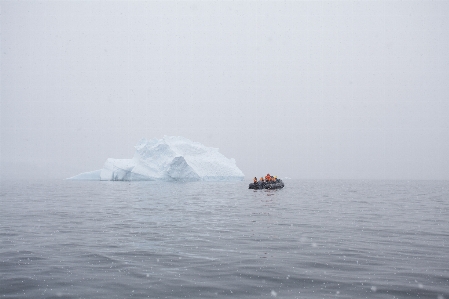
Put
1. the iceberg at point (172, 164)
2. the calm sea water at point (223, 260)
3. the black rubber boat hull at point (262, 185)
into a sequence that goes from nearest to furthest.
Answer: the calm sea water at point (223, 260) < the black rubber boat hull at point (262, 185) < the iceberg at point (172, 164)

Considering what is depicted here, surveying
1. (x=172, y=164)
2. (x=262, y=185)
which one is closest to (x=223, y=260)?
(x=262, y=185)

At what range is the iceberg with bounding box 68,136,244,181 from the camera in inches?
2517

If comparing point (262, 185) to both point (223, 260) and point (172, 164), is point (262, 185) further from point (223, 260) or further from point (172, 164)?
point (223, 260)

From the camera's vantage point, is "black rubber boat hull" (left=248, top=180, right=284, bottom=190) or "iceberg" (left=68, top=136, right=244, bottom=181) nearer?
"black rubber boat hull" (left=248, top=180, right=284, bottom=190)

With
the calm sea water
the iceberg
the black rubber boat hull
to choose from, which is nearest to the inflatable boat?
the black rubber boat hull

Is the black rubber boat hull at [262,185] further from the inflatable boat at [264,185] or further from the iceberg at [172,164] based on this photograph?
the iceberg at [172,164]

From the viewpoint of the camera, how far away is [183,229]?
42.4 ft

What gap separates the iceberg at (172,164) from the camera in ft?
210

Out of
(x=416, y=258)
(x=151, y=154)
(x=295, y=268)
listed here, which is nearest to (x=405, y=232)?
(x=416, y=258)

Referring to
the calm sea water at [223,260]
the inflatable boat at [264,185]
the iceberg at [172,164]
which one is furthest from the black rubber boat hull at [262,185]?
the calm sea water at [223,260]

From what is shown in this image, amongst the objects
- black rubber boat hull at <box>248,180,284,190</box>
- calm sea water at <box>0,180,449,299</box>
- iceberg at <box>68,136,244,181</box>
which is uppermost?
iceberg at <box>68,136,244,181</box>

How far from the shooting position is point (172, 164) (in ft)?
204

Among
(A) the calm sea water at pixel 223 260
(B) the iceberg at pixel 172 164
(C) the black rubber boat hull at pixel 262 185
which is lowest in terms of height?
(A) the calm sea water at pixel 223 260

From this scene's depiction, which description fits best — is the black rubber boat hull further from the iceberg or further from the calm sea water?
the calm sea water
